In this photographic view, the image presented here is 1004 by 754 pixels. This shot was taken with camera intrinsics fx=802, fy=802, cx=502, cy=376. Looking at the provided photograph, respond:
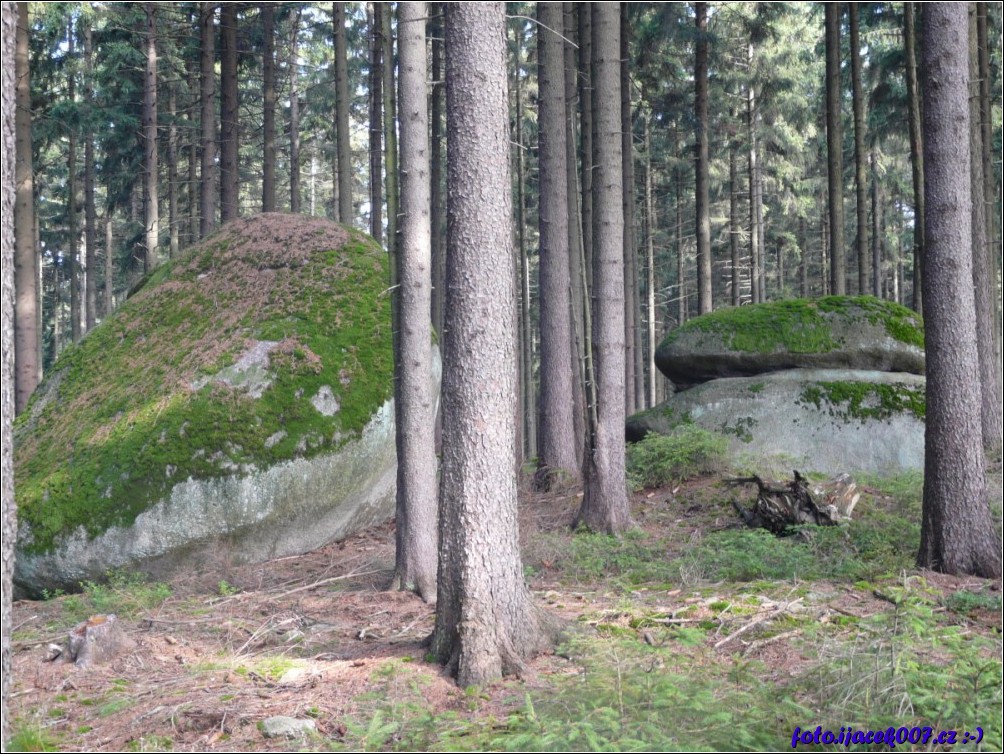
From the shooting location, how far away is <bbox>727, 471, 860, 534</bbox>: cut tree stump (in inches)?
335

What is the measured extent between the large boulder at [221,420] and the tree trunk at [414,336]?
6.33 feet

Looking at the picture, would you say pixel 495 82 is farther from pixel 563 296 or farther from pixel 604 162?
pixel 563 296

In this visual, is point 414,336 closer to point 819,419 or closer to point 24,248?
point 819,419

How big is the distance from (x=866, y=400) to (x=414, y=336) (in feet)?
25.9

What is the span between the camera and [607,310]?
9266mm

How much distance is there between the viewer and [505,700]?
14.3 feet

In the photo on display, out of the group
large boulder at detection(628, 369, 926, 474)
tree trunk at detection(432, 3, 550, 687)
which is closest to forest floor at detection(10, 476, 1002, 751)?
tree trunk at detection(432, 3, 550, 687)

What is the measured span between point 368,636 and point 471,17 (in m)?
4.34

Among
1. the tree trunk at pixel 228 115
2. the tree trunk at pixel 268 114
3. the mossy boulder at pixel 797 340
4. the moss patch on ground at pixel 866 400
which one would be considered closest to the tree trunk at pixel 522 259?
the tree trunk at pixel 268 114

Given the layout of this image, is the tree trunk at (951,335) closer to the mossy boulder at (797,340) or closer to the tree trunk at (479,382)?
the tree trunk at (479,382)

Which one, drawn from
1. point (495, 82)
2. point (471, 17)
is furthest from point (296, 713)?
point (471, 17)

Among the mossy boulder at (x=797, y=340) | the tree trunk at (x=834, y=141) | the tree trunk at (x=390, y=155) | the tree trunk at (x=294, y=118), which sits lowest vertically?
the mossy boulder at (x=797, y=340)

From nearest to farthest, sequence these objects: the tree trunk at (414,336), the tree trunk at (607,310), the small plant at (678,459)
Answer: the tree trunk at (414,336) < the tree trunk at (607,310) < the small plant at (678,459)

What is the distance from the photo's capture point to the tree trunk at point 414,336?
279 inches
